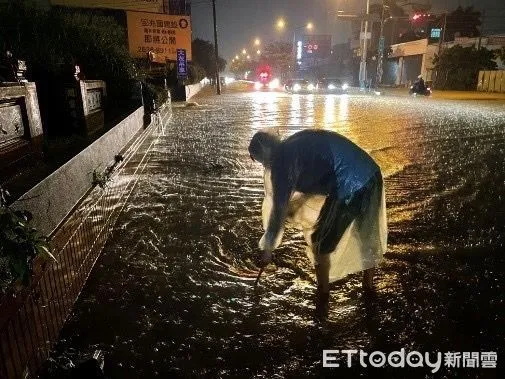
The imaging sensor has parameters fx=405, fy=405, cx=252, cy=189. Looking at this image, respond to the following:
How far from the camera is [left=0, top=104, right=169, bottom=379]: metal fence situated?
8.27 ft

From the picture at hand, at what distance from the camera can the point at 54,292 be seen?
3264mm

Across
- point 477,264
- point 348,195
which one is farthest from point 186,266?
point 477,264

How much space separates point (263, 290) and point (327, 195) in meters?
1.24

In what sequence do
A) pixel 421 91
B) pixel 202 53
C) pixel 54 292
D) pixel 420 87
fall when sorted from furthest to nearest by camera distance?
pixel 202 53, pixel 421 91, pixel 420 87, pixel 54 292

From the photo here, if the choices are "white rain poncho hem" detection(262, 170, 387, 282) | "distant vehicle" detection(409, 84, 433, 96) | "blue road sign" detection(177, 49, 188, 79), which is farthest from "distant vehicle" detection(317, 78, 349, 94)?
"white rain poncho hem" detection(262, 170, 387, 282)

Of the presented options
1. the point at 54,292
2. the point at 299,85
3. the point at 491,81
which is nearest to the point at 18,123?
the point at 54,292

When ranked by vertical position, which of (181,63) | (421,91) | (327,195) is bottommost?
(421,91)

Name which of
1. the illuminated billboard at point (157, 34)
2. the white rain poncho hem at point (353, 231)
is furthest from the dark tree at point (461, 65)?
the white rain poncho hem at point (353, 231)

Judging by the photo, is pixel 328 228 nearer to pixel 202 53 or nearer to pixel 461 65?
pixel 461 65

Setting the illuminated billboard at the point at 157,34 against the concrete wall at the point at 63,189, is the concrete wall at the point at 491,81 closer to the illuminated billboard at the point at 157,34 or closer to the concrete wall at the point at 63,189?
the illuminated billboard at the point at 157,34

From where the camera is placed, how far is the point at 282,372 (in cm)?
287

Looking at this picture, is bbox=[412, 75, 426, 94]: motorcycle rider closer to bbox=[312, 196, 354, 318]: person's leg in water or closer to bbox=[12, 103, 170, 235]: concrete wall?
bbox=[12, 103, 170, 235]: concrete wall

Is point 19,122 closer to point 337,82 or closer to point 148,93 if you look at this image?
point 148,93

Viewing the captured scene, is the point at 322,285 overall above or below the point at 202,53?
below
